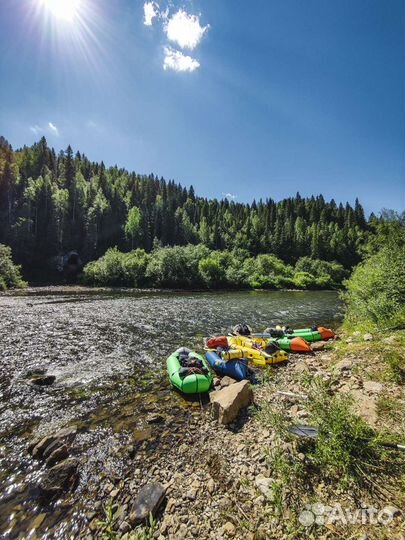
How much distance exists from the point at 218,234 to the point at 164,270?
43.5 m

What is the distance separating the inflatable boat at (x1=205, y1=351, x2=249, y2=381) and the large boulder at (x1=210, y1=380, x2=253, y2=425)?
8.00ft

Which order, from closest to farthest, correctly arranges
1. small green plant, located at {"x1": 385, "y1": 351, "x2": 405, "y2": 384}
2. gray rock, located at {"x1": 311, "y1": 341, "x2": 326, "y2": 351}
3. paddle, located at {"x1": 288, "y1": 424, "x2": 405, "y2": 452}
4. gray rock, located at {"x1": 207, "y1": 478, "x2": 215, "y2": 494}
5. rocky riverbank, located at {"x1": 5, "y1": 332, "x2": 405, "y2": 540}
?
1. rocky riverbank, located at {"x1": 5, "y1": 332, "x2": 405, "y2": 540}
2. gray rock, located at {"x1": 207, "y1": 478, "x2": 215, "y2": 494}
3. paddle, located at {"x1": 288, "y1": 424, "x2": 405, "y2": 452}
4. small green plant, located at {"x1": 385, "y1": 351, "x2": 405, "y2": 384}
5. gray rock, located at {"x1": 311, "y1": 341, "x2": 326, "y2": 351}

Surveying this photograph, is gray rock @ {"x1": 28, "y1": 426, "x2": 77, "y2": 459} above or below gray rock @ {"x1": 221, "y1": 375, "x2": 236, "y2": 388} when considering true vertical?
below

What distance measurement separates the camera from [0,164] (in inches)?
2938

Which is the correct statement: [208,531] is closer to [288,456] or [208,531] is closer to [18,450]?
[288,456]

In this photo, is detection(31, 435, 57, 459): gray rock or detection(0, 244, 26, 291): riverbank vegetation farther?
detection(0, 244, 26, 291): riverbank vegetation

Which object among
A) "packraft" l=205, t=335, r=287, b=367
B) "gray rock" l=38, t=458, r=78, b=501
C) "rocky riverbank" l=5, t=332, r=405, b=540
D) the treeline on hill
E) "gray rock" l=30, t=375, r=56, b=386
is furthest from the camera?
the treeline on hill

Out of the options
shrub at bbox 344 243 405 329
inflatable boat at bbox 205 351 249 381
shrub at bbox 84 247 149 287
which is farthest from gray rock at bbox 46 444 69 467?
shrub at bbox 84 247 149 287

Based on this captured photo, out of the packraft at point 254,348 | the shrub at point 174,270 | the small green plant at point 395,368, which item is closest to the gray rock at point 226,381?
the packraft at point 254,348

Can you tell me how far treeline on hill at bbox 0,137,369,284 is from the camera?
250 feet

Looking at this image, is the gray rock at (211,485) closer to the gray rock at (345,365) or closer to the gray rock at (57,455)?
the gray rock at (57,455)

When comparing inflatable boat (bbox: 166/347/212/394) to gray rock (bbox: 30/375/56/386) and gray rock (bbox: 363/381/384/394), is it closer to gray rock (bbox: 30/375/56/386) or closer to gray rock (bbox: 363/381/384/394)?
gray rock (bbox: 30/375/56/386)

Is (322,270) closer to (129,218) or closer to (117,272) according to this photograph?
(117,272)

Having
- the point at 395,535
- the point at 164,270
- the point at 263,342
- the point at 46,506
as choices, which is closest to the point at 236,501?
the point at 395,535
